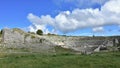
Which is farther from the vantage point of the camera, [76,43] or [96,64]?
[76,43]

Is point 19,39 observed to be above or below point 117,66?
above

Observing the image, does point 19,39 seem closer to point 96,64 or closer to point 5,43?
point 5,43

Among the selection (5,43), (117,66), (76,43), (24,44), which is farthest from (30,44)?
(117,66)

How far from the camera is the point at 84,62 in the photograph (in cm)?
2073

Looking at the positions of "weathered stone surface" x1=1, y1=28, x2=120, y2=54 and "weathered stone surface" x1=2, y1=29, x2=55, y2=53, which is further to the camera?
"weathered stone surface" x1=2, y1=29, x2=55, y2=53

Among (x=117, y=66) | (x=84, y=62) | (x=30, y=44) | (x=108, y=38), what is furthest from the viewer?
(x=108, y=38)

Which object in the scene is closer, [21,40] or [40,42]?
[40,42]

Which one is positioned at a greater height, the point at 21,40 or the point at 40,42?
the point at 21,40

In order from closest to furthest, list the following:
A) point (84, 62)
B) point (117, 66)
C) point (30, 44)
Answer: point (117, 66), point (84, 62), point (30, 44)

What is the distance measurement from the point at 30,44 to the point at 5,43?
13.9 feet

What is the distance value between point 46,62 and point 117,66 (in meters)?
5.57

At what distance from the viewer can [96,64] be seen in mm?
19828

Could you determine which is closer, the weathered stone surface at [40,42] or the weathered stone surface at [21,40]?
the weathered stone surface at [40,42]

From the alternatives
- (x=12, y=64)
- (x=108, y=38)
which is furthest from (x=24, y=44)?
(x=12, y=64)
